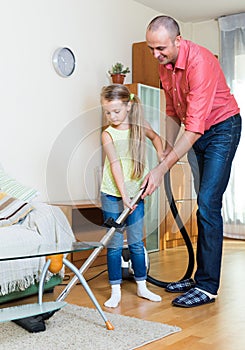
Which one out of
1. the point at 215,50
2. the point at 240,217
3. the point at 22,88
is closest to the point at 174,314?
the point at 22,88

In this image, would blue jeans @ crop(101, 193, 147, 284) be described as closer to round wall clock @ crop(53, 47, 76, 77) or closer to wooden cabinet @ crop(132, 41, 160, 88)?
round wall clock @ crop(53, 47, 76, 77)

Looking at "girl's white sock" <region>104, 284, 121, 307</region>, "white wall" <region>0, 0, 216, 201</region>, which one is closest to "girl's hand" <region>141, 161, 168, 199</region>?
"girl's white sock" <region>104, 284, 121, 307</region>

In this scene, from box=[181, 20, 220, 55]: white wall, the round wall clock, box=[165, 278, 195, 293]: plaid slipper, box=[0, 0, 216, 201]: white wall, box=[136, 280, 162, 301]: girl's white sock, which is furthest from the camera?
box=[181, 20, 220, 55]: white wall

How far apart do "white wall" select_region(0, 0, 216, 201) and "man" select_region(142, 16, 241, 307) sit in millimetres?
893

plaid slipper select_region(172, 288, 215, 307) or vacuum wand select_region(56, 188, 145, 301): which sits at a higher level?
vacuum wand select_region(56, 188, 145, 301)

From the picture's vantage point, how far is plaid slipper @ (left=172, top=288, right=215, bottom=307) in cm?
247

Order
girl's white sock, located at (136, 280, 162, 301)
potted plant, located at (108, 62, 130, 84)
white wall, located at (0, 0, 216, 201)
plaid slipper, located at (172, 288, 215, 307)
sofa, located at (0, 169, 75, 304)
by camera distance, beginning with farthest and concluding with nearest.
→ potted plant, located at (108, 62, 130, 84), white wall, located at (0, 0, 216, 201), girl's white sock, located at (136, 280, 162, 301), plaid slipper, located at (172, 288, 215, 307), sofa, located at (0, 169, 75, 304)

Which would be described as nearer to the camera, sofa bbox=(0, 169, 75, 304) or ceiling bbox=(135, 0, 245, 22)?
sofa bbox=(0, 169, 75, 304)

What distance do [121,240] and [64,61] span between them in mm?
2072

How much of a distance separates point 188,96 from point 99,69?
7.39 ft

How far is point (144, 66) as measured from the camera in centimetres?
481

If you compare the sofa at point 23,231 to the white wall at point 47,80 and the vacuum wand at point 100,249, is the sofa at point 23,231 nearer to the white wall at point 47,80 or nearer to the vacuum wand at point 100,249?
the vacuum wand at point 100,249

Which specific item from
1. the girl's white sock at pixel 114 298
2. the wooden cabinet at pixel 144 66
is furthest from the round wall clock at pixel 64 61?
the girl's white sock at pixel 114 298

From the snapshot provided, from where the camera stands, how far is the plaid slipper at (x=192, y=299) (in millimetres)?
2467
